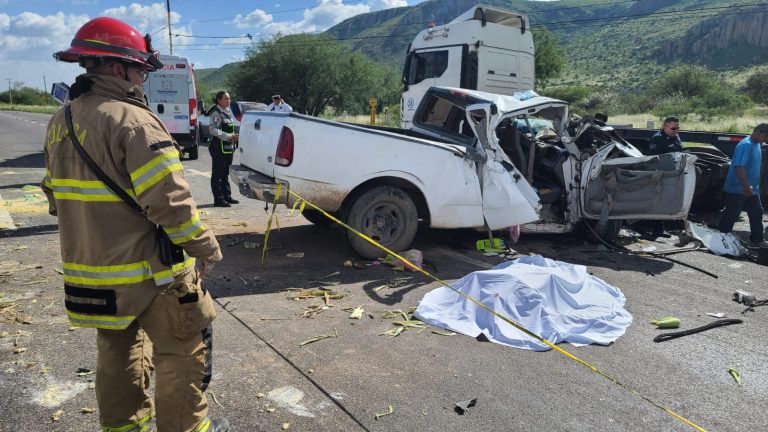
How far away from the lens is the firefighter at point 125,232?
208cm

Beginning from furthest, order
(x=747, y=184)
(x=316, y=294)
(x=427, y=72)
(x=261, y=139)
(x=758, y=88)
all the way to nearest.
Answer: (x=758, y=88) → (x=427, y=72) → (x=747, y=184) → (x=261, y=139) → (x=316, y=294)

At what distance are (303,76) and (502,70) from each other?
96.0 ft

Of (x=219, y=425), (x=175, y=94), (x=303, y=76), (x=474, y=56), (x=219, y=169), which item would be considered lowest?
(x=219, y=425)

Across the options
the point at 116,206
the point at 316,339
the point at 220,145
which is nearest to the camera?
the point at 116,206

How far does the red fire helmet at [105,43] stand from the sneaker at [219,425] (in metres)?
1.71

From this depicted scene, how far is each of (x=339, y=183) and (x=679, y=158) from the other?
156 inches

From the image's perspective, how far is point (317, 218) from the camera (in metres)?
6.91

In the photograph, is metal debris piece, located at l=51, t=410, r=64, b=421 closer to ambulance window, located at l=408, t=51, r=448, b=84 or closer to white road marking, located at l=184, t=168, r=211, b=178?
white road marking, located at l=184, t=168, r=211, b=178

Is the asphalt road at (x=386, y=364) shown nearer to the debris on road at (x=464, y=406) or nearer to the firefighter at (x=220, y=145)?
the debris on road at (x=464, y=406)

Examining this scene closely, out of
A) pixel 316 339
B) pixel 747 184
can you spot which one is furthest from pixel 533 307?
pixel 747 184

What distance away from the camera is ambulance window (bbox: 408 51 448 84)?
12773 millimetres

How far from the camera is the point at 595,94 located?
184 ft

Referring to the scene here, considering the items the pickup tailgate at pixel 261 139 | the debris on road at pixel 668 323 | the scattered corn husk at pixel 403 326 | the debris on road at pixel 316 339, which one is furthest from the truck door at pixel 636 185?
the debris on road at pixel 316 339

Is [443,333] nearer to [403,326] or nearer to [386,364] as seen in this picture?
[403,326]
